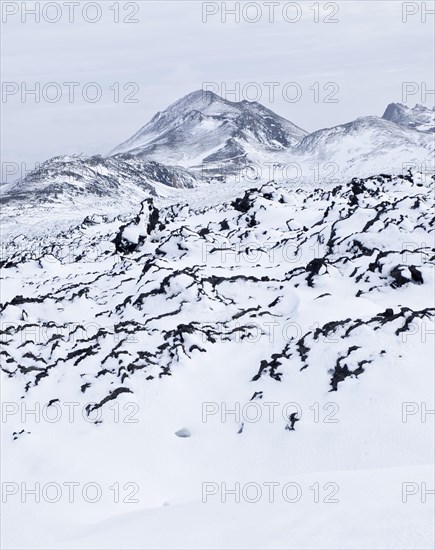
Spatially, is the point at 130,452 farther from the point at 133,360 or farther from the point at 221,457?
the point at 133,360

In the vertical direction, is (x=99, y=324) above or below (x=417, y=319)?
below

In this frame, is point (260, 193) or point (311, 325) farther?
point (260, 193)

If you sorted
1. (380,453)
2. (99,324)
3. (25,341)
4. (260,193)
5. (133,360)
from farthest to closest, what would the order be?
(260,193)
(99,324)
(25,341)
(133,360)
(380,453)

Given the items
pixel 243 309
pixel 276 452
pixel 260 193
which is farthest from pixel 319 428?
pixel 260 193

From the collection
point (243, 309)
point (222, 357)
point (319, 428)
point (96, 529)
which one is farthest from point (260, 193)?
point (96, 529)

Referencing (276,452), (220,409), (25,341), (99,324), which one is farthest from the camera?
(99,324)

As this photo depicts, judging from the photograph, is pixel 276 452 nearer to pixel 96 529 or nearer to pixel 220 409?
pixel 220 409
